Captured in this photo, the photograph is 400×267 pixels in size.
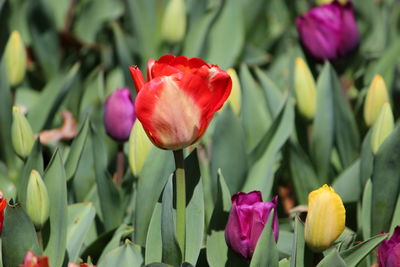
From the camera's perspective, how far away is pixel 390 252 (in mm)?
1162

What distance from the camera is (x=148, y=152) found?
4.80ft

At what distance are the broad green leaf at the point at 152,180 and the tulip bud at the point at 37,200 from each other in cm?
19

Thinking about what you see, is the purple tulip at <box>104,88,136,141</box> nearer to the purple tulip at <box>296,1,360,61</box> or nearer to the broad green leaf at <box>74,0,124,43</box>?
the purple tulip at <box>296,1,360,61</box>

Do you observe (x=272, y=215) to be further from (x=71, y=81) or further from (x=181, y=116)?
(x=71, y=81)

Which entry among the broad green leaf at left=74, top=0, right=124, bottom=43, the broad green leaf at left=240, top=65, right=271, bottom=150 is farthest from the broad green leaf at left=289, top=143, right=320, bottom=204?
the broad green leaf at left=74, top=0, right=124, bottom=43


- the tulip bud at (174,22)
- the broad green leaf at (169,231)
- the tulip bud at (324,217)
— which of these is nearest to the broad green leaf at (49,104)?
the tulip bud at (174,22)

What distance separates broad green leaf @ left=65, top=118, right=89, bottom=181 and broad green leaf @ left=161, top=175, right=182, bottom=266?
0.37 meters

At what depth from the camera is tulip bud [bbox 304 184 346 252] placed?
1142 millimetres

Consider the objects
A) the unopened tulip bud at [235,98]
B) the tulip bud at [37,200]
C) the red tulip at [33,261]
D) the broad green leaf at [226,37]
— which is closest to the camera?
the red tulip at [33,261]

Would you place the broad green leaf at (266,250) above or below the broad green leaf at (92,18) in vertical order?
below

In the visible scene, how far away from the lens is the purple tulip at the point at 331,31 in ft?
6.12

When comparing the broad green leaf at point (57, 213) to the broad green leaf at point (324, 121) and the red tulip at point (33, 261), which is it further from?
the broad green leaf at point (324, 121)

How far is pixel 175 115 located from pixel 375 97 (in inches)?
29.9

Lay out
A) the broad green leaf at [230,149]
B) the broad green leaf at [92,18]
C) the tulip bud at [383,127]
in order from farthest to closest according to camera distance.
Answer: the broad green leaf at [92,18], the broad green leaf at [230,149], the tulip bud at [383,127]
